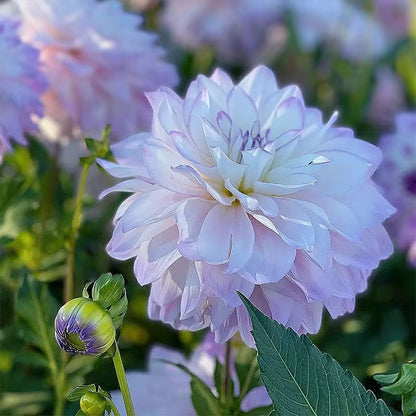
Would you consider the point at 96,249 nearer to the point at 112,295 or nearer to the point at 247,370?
the point at 247,370

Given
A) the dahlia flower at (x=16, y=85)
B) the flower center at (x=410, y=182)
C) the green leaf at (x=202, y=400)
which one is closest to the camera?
the green leaf at (x=202, y=400)

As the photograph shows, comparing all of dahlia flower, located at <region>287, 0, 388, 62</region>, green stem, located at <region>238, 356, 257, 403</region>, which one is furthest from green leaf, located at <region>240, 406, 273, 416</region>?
dahlia flower, located at <region>287, 0, 388, 62</region>

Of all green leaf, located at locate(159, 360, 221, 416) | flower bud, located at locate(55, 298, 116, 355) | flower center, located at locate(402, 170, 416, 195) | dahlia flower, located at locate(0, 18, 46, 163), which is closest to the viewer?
flower bud, located at locate(55, 298, 116, 355)

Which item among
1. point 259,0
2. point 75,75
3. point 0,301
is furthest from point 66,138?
Result: point 259,0

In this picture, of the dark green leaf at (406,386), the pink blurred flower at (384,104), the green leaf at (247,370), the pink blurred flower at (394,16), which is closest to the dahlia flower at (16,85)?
the green leaf at (247,370)

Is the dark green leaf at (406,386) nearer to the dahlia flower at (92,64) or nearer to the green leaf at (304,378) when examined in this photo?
the green leaf at (304,378)

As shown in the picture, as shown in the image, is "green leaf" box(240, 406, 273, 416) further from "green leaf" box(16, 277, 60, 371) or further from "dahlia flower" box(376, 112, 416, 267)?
"dahlia flower" box(376, 112, 416, 267)
